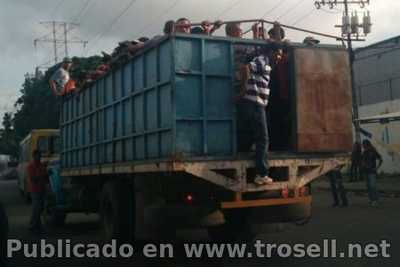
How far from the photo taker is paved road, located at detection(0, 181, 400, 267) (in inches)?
310

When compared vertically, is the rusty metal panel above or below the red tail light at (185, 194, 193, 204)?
above

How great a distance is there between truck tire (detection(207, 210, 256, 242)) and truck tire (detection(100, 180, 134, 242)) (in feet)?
4.29

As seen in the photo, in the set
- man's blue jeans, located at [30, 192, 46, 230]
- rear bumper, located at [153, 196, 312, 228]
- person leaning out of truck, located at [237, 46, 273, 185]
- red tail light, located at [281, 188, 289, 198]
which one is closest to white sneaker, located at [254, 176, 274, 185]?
person leaning out of truck, located at [237, 46, 273, 185]

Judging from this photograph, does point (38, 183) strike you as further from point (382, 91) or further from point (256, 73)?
point (382, 91)

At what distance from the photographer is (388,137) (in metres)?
29.4

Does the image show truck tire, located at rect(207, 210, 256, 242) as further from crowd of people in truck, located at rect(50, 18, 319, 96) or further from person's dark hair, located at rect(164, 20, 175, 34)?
person's dark hair, located at rect(164, 20, 175, 34)

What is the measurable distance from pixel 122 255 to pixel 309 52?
3.76 meters

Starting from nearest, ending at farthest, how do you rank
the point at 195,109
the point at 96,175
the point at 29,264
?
the point at 195,109
the point at 29,264
the point at 96,175

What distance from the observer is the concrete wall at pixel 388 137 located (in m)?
28.7

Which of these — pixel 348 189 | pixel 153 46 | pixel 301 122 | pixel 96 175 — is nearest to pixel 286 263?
pixel 301 122

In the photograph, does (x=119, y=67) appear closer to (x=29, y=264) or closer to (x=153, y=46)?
(x=153, y=46)

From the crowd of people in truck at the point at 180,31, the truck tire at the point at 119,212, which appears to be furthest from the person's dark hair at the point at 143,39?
the truck tire at the point at 119,212

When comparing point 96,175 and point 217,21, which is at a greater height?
point 217,21

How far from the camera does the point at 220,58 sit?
291 inches
